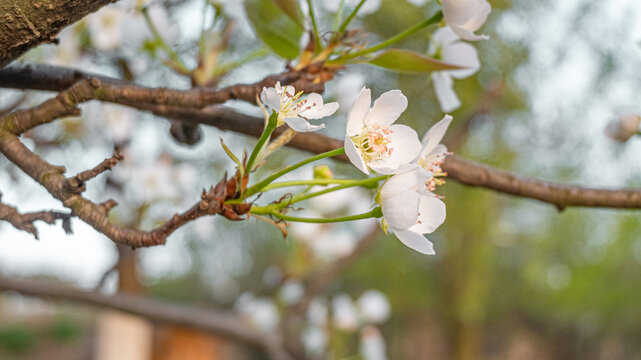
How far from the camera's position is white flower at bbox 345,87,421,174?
10.2 inches

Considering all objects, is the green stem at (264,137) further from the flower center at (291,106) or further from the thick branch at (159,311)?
the thick branch at (159,311)

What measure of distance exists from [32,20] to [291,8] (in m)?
0.16

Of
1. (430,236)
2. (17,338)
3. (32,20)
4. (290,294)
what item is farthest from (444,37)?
(17,338)

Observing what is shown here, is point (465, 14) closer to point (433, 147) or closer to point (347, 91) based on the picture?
point (433, 147)

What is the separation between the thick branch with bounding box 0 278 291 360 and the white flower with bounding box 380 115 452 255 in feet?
2.11

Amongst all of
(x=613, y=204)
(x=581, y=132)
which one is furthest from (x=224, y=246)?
(x=613, y=204)

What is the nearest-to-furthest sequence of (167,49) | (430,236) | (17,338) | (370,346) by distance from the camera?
(167,49) < (370,346) < (430,236) < (17,338)

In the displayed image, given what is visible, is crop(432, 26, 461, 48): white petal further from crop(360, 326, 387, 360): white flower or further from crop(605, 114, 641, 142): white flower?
crop(360, 326, 387, 360): white flower

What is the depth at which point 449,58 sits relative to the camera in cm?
36

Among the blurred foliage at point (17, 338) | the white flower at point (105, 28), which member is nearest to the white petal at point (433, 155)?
the white flower at point (105, 28)

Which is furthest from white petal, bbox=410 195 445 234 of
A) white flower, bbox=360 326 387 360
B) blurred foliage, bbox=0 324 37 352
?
blurred foliage, bbox=0 324 37 352

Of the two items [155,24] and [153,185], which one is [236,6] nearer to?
[155,24]

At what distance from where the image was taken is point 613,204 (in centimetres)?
37

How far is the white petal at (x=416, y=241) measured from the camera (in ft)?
0.81
